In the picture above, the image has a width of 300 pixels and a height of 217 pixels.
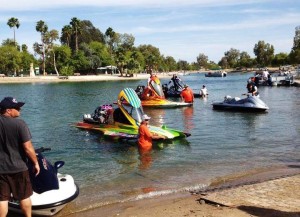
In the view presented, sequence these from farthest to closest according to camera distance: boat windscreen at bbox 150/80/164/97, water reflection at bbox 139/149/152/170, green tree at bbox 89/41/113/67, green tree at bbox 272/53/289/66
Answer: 1. green tree at bbox 272/53/289/66
2. green tree at bbox 89/41/113/67
3. boat windscreen at bbox 150/80/164/97
4. water reflection at bbox 139/149/152/170

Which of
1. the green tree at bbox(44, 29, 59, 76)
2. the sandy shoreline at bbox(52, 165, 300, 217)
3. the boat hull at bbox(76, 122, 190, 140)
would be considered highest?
the green tree at bbox(44, 29, 59, 76)

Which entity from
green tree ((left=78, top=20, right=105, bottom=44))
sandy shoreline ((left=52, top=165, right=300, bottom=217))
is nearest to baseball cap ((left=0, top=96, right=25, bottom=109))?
sandy shoreline ((left=52, top=165, right=300, bottom=217))

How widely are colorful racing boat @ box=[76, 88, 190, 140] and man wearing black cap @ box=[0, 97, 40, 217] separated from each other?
10.6 meters

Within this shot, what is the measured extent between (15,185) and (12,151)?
0.60m

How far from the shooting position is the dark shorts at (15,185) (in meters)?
6.66

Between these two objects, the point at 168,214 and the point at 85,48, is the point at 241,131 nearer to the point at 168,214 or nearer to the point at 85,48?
the point at 168,214

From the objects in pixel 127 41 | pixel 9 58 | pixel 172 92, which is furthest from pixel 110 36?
pixel 172 92

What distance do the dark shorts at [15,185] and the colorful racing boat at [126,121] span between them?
34.5 ft

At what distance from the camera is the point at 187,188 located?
35.6 ft

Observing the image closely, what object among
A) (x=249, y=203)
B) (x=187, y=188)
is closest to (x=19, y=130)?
(x=249, y=203)

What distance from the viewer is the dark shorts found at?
6656mm

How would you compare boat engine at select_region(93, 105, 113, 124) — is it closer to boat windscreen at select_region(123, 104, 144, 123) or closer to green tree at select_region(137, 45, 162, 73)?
boat windscreen at select_region(123, 104, 144, 123)

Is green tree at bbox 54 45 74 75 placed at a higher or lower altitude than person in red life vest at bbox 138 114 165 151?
higher

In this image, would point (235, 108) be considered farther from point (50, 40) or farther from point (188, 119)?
point (50, 40)
